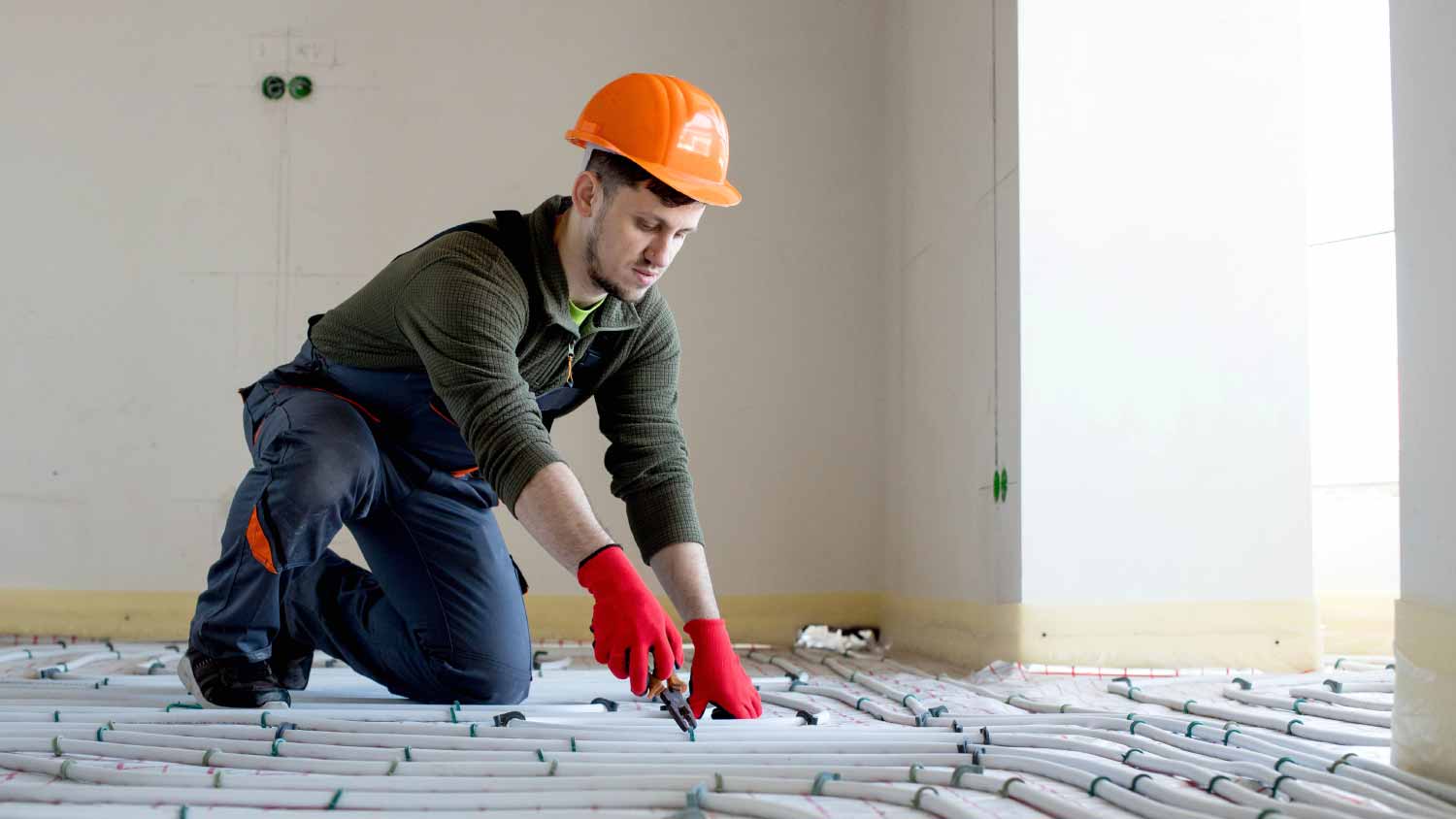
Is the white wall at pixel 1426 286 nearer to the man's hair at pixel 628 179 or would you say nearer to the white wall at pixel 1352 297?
the man's hair at pixel 628 179

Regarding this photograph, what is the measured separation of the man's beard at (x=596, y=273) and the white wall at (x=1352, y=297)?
245 centimetres

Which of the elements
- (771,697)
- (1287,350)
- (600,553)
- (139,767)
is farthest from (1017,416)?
(139,767)

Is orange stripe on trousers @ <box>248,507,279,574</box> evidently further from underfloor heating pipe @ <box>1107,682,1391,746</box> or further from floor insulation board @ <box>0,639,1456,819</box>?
underfloor heating pipe @ <box>1107,682,1391,746</box>

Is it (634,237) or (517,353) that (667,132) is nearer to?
(634,237)

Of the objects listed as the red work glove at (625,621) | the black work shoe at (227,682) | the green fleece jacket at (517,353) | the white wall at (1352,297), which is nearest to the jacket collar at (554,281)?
the green fleece jacket at (517,353)

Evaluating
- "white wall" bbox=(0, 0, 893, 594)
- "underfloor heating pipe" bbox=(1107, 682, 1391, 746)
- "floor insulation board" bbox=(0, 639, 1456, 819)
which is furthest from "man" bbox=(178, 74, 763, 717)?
"white wall" bbox=(0, 0, 893, 594)

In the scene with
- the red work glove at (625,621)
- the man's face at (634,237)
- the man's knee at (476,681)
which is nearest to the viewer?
the red work glove at (625,621)

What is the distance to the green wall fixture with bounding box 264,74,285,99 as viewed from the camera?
3.98 metres

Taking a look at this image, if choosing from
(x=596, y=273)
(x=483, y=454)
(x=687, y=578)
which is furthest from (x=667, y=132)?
(x=687, y=578)

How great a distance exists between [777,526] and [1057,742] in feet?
7.53

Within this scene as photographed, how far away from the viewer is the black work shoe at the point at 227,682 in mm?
2082

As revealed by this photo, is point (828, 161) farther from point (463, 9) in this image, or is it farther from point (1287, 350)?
point (1287, 350)

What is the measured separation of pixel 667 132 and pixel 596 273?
0.23 m

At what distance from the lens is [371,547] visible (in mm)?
2359
